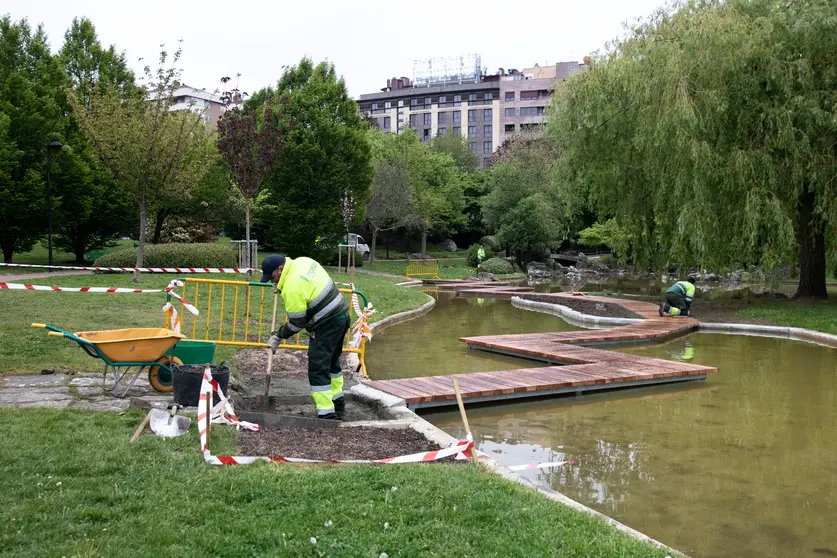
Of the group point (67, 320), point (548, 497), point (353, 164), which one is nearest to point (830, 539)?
point (548, 497)

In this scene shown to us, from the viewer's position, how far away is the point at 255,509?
4.11 m

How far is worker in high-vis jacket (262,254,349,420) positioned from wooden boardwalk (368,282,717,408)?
1.61m

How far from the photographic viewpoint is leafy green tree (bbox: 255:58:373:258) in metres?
31.3

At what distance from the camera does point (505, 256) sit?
141 ft

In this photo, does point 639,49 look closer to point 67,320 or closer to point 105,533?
point 67,320

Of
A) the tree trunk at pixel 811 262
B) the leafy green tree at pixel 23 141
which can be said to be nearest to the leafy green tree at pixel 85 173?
the leafy green tree at pixel 23 141

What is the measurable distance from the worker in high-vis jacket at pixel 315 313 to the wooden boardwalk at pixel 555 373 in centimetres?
161

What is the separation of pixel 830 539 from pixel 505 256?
38.3 m

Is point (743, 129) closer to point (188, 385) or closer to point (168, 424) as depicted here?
point (188, 385)

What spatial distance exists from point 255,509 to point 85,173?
76.5 ft

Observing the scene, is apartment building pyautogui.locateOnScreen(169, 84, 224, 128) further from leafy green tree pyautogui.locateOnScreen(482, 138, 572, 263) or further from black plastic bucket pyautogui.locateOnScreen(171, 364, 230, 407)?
leafy green tree pyautogui.locateOnScreen(482, 138, 572, 263)

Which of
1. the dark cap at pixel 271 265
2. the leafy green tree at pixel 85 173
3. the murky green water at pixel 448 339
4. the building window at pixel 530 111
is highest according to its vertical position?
the building window at pixel 530 111

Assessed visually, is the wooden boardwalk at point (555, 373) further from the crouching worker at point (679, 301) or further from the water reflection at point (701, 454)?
the crouching worker at point (679, 301)

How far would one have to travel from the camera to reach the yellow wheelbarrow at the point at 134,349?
678cm
